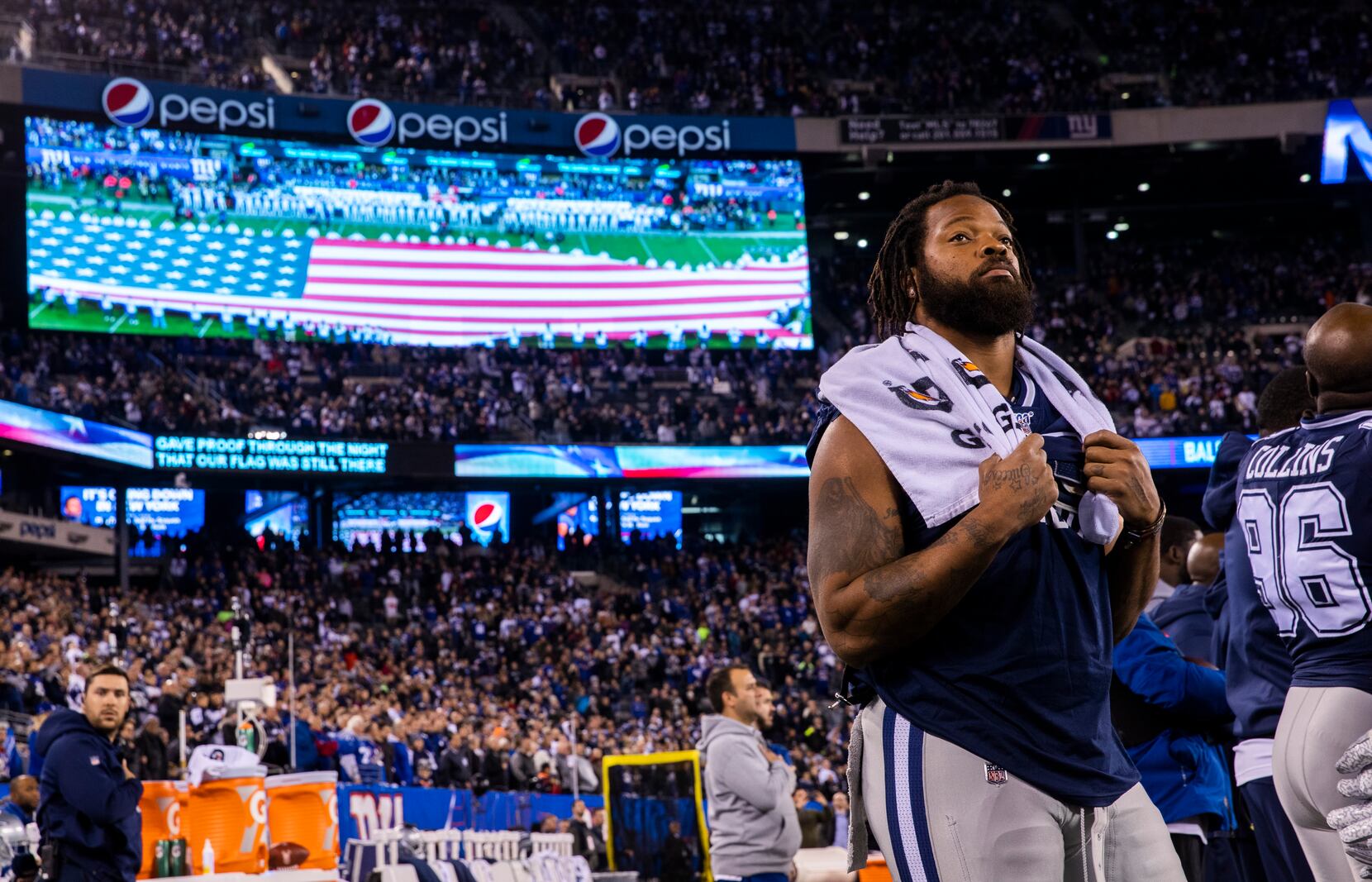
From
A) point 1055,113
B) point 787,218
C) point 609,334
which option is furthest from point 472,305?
point 1055,113

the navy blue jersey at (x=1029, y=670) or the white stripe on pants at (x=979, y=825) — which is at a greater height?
the navy blue jersey at (x=1029, y=670)

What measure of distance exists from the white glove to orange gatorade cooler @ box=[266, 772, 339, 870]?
21.6ft

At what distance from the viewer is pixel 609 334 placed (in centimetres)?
3534

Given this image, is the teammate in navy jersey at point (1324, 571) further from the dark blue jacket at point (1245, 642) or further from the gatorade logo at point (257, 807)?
the gatorade logo at point (257, 807)

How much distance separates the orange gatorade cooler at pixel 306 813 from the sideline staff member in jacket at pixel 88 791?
230cm

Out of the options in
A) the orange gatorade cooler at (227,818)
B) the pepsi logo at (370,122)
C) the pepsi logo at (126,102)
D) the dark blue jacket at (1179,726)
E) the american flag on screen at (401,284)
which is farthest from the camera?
A: the pepsi logo at (370,122)

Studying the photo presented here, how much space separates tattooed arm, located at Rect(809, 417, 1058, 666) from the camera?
2.51 metres

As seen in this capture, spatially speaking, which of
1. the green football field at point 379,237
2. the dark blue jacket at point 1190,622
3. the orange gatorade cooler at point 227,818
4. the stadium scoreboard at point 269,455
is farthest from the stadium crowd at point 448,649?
the dark blue jacket at point 1190,622

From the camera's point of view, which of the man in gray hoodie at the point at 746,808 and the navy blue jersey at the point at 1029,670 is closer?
the navy blue jersey at the point at 1029,670

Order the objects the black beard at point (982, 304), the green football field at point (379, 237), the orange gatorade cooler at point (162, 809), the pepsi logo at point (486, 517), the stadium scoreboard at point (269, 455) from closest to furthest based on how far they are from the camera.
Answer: the black beard at point (982, 304)
the orange gatorade cooler at point (162, 809)
the stadium scoreboard at point (269, 455)
the green football field at point (379, 237)
the pepsi logo at point (486, 517)

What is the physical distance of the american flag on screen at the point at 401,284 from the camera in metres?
31.5

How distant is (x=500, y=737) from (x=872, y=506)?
18.0m

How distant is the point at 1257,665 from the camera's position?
4359mm

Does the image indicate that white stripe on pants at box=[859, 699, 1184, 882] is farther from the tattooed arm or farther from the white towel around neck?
the white towel around neck
